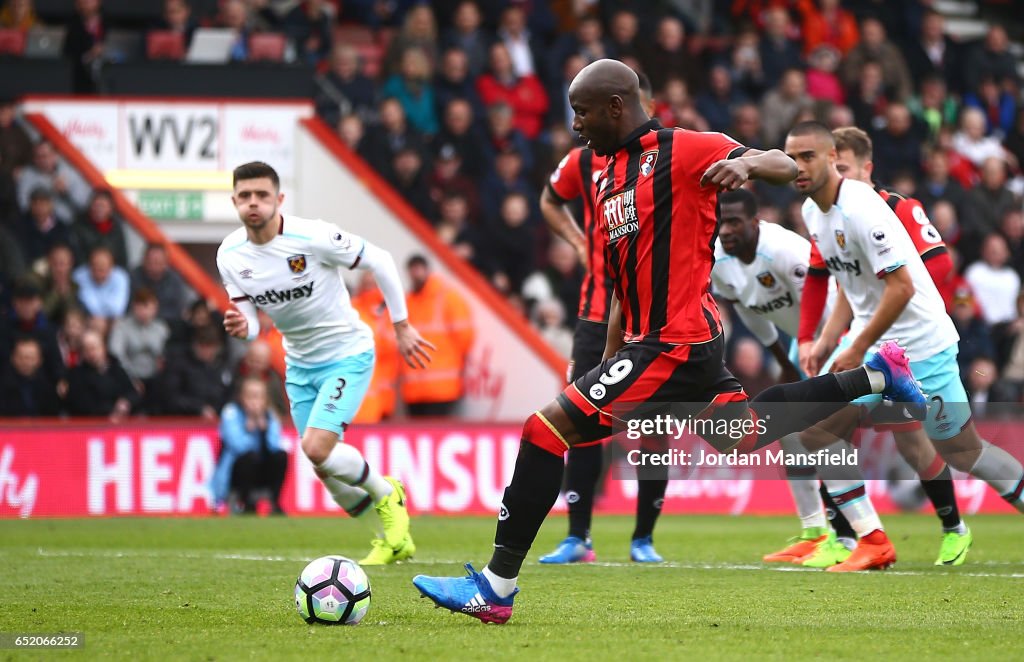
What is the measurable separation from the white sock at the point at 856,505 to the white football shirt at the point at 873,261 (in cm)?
85

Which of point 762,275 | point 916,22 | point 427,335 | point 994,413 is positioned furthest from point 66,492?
point 916,22

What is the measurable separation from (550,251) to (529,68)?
309 centimetres

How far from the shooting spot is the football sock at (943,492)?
9430 mm

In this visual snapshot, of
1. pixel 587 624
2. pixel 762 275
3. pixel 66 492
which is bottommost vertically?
pixel 66 492

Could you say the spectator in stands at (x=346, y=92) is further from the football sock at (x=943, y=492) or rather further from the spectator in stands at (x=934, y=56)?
the football sock at (x=943, y=492)

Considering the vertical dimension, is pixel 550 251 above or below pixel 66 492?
above

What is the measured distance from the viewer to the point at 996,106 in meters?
22.2

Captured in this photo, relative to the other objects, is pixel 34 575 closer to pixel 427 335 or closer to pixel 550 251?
pixel 427 335

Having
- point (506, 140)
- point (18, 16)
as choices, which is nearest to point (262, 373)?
point (506, 140)

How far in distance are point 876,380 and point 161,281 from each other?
10290 mm

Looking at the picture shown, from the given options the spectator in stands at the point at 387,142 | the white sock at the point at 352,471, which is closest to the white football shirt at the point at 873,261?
the white sock at the point at 352,471

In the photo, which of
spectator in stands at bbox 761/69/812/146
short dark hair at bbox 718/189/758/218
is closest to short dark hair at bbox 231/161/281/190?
short dark hair at bbox 718/189/758/218

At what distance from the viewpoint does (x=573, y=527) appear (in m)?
10.0

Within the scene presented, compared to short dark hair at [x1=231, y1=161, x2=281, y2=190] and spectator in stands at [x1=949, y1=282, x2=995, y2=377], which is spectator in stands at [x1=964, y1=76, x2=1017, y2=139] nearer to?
spectator in stands at [x1=949, y1=282, x2=995, y2=377]
